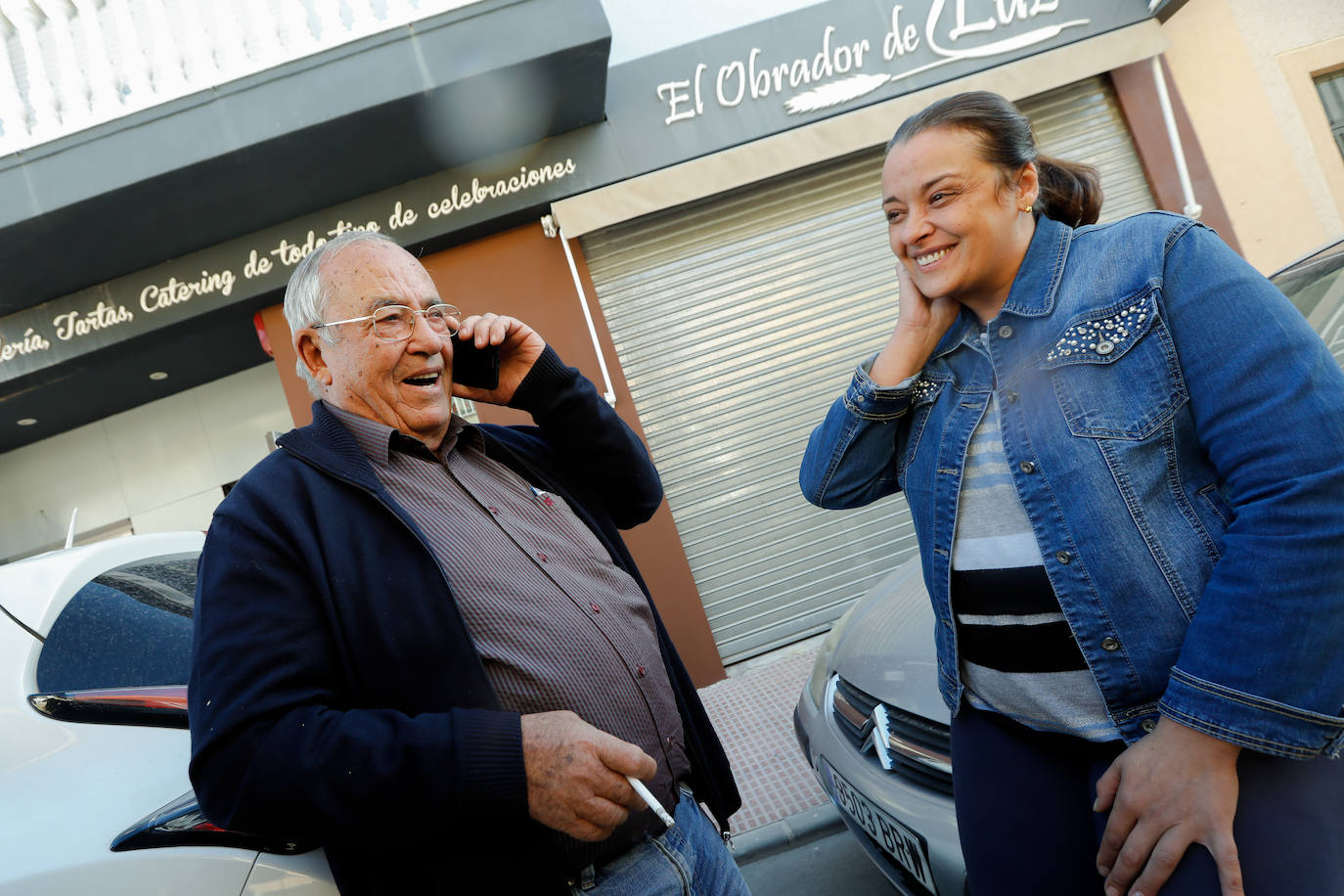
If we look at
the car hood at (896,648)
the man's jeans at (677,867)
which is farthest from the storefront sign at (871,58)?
the man's jeans at (677,867)

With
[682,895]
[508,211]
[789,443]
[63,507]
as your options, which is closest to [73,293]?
[63,507]

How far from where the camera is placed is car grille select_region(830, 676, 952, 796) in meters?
2.16

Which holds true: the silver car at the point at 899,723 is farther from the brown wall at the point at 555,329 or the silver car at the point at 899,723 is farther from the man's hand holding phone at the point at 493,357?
the brown wall at the point at 555,329

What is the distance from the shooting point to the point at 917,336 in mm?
1494

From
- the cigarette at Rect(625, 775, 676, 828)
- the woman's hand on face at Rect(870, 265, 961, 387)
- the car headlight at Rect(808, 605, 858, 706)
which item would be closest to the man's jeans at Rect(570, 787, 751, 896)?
the cigarette at Rect(625, 775, 676, 828)

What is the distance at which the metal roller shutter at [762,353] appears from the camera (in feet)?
19.4

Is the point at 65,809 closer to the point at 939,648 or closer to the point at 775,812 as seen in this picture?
the point at 939,648

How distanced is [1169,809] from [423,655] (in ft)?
3.72

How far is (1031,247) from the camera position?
1.40m

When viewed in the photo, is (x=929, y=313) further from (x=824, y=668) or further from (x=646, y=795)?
(x=824, y=668)

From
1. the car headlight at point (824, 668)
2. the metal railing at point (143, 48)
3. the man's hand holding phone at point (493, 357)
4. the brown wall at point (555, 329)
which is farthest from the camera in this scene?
the brown wall at point (555, 329)

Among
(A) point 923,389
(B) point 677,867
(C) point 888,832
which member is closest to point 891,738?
(C) point 888,832

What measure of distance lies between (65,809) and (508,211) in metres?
4.69

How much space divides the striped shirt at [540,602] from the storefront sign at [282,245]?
4219mm
